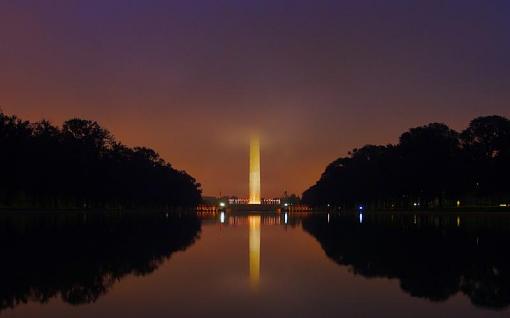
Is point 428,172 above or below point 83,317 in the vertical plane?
above

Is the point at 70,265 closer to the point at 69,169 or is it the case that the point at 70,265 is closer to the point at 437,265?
the point at 437,265

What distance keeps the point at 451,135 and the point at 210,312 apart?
9217 centimetres

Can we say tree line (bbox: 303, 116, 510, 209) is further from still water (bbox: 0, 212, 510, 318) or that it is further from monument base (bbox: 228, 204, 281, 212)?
still water (bbox: 0, 212, 510, 318)

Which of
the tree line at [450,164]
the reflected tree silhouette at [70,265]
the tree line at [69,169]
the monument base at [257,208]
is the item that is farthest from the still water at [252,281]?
the monument base at [257,208]

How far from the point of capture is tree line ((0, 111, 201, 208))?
7262cm

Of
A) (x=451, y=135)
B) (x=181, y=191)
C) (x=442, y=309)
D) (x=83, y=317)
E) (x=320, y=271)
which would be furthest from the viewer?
(x=181, y=191)

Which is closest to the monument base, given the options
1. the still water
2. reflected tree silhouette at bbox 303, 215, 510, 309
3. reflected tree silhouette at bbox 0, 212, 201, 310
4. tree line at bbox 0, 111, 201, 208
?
tree line at bbox 0, 111, 201, 208

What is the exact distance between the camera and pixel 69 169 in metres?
83.9

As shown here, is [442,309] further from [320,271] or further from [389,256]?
[389,256]

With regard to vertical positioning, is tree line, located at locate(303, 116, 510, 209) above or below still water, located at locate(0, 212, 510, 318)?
above

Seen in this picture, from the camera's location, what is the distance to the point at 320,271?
15.5m

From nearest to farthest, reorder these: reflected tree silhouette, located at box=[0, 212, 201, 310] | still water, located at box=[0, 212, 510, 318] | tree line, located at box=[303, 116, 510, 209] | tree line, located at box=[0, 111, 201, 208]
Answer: still water, located at box=[0, 212, 510, 318] → reflected tree silhouette, located at box=[0, 212, 201, 310] → tree line, located at box=[0, 111, 201, 208] → tree line, located at box=[303, 116, 510, 209]

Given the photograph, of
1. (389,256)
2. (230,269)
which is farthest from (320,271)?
(389,256)

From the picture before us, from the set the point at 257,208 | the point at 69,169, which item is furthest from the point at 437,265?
the point at 257,208
